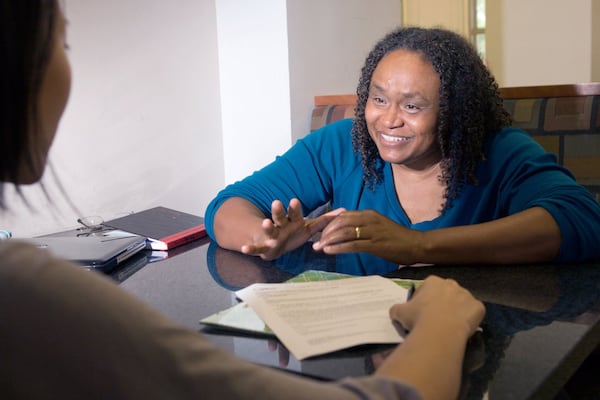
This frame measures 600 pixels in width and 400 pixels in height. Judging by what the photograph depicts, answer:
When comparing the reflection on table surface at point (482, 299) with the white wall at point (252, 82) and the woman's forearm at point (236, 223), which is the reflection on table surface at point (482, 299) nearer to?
the woman's forearm at point (236, 223)

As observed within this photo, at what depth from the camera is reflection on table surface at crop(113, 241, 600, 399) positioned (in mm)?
737

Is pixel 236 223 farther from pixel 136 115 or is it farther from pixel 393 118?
pixel 136 115

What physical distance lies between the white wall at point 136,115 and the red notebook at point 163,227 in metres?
0.35

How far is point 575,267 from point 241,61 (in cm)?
156

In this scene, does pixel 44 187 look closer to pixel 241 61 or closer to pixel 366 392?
pixel 366 392

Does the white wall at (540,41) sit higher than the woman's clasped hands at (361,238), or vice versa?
the white wall at (540,41)

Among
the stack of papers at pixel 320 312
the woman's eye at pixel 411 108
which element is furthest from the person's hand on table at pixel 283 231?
the woman's eye at pixel 411 108

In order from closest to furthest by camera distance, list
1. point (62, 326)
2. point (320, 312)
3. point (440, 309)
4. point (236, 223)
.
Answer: point (62, 326) < point (440, 309) < point (320, 312) < point (236, 223)

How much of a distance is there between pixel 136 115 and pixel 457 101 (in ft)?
3.68

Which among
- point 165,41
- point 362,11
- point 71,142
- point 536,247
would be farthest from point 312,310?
point 362,11

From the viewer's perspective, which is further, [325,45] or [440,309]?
[325,45]

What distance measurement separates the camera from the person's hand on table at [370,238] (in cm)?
120

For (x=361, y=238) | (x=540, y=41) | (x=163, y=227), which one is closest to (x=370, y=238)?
(x=361, y=238)

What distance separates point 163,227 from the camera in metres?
1.55
